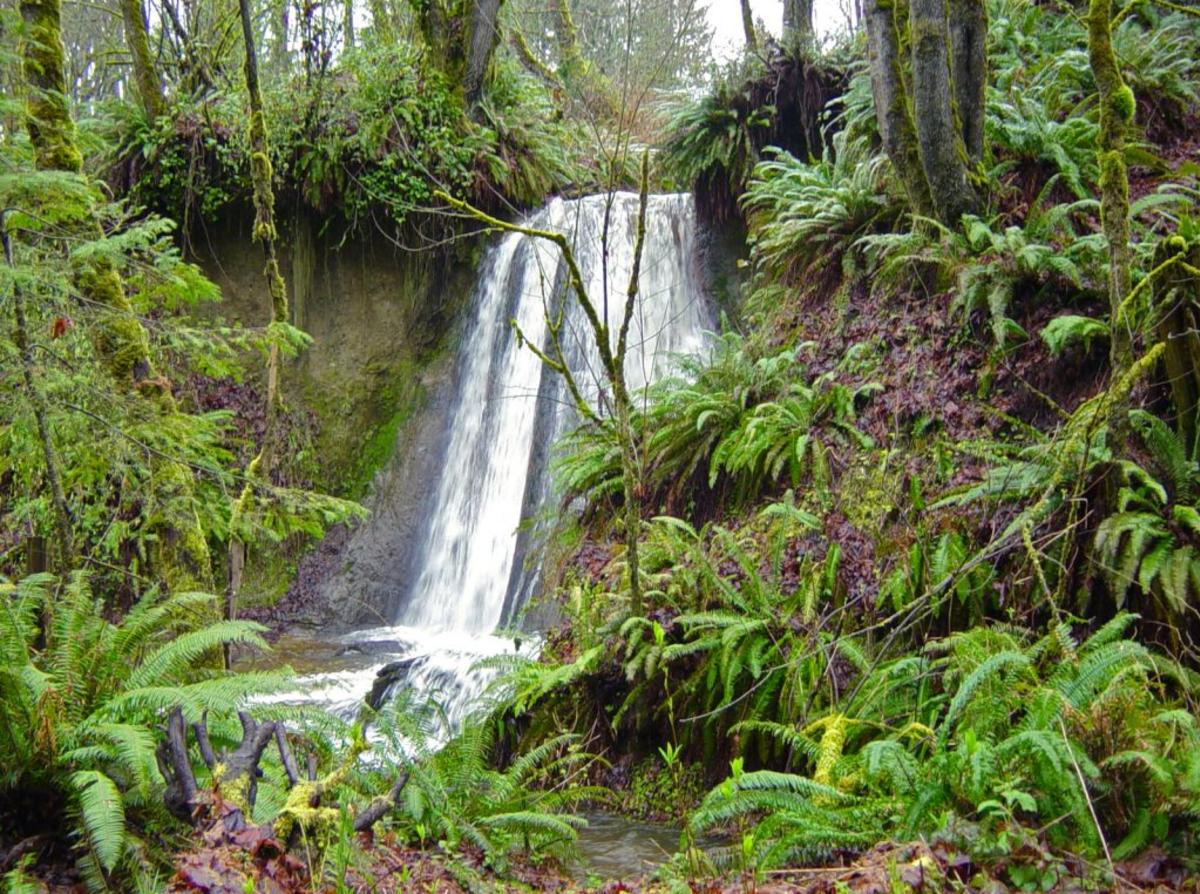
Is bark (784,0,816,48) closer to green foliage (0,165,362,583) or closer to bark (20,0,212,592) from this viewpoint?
bark (20,0,212,592)

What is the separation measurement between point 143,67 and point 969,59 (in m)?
11.0

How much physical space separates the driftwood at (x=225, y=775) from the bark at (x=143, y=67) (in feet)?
38.6

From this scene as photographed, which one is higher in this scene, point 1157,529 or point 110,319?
point 110,319

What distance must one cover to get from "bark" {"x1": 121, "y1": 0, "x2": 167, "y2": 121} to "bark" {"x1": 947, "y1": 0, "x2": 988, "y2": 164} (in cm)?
1025

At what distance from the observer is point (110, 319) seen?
5422 millimetres

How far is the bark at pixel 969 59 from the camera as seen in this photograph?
7.25 meters

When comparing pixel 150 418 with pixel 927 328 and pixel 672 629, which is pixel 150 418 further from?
pixel 927 328

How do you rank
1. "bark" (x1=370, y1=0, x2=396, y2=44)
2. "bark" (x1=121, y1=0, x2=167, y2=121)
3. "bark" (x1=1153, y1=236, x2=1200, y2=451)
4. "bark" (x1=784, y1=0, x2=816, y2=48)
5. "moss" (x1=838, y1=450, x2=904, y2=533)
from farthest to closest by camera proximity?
1. "bark" (x1=370, y1=0, x2=396, y2=44)
2. "bark" (x1=784, y1=0, x2=816, y2=48)
3. "bark" (x1=121, y1=0, x2=167, y2=121)
4. "moss" (x1=838, y1=450, x2=904, y2=533)
5. "bark" (x1=1153, y1=236, x2=1200, y2=451)

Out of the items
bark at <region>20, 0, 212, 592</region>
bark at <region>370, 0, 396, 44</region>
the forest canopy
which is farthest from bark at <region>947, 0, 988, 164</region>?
bark at <region>370, 0, 396, 44</region>

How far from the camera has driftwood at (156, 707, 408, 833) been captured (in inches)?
119

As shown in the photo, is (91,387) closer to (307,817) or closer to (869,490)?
(307,817)

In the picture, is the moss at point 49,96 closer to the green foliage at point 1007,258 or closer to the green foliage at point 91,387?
the green foliage at point 91,387

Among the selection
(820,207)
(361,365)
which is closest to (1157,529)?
(820,207)

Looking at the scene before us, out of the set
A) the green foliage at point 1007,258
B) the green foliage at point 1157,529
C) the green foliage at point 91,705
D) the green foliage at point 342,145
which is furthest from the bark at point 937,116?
the green foliage at point 342,145
